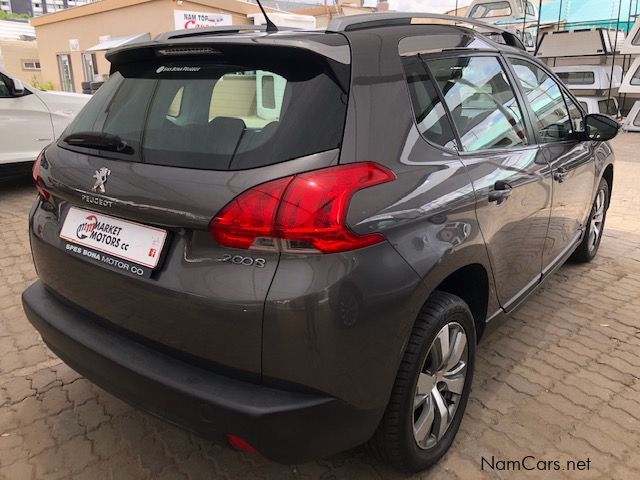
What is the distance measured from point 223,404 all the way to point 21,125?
20.2 feet

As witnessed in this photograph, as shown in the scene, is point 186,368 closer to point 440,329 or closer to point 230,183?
point 230,183

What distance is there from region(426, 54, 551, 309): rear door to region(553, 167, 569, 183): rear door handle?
13 centimetres

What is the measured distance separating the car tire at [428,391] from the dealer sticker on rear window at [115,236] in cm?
93

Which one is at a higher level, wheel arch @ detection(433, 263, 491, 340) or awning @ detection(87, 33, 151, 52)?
awning @ detection(87, 33, 151, 52)

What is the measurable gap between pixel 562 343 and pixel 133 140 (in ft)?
8.80

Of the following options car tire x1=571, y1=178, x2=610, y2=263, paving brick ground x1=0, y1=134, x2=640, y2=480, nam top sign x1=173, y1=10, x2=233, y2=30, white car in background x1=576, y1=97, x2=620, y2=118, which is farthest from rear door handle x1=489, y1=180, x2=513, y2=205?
nam top sign x1=173, y1=10, x2=233, y2=30

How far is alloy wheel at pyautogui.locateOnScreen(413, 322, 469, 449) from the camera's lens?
202 centimetres

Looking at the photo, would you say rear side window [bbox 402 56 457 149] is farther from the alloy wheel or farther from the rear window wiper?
the rear window wiper

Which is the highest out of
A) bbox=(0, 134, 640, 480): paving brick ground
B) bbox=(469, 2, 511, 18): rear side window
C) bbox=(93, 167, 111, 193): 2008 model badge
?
bbox=(469, 2, 511, 18): rear side window

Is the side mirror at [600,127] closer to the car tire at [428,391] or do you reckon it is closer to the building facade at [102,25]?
the car tire at [428,391]

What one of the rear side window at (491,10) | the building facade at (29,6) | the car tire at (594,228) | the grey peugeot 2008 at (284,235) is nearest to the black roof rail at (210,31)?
the grey peugeot 2008 at (284,235)

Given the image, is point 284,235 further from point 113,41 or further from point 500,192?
point 113,41

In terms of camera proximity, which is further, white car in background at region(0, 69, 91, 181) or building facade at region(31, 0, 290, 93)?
building facade at region(31, 0, 290, 93)

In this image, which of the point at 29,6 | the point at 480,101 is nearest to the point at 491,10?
the point at 480,101
